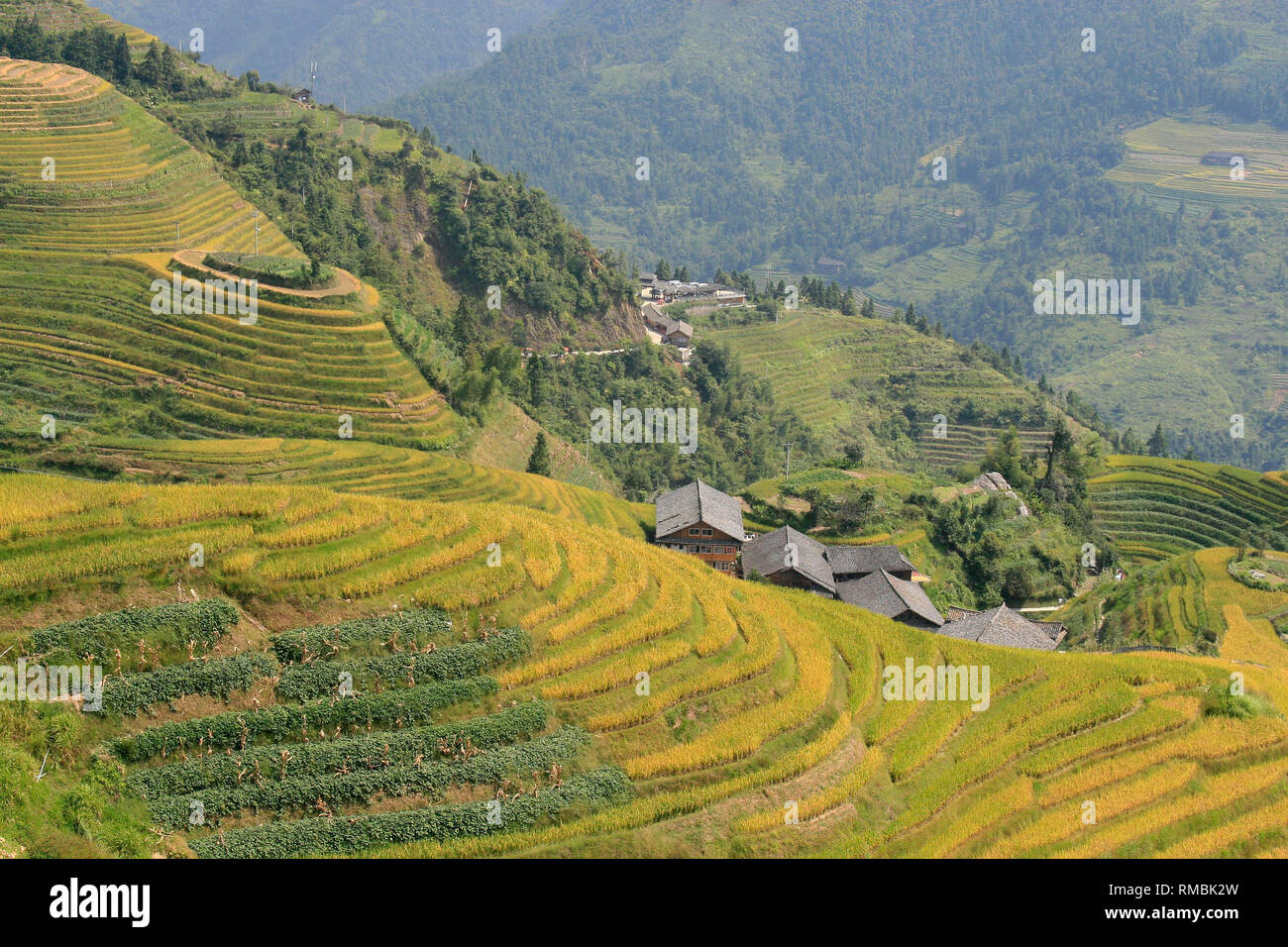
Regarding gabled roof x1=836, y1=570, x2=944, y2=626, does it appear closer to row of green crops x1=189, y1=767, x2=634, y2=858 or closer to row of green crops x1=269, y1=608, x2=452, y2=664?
row of green crops x1=189, y1=767, x2=634, y2=858

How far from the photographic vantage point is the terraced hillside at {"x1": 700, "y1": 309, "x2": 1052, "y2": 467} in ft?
338

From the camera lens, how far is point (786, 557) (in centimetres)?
5006

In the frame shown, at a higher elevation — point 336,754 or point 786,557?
point 336,754

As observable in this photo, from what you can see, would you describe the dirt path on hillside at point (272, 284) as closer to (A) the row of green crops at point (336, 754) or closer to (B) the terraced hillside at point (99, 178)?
(B) the terraced hillside at point (99, 178)

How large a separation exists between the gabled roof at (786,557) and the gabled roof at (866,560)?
525 mm

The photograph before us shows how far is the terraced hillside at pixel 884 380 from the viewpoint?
103 metres

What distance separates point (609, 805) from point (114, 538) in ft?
39.0

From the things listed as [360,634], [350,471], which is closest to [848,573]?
[350,471]

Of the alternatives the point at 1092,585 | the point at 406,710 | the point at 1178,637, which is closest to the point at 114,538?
the point at 406,710

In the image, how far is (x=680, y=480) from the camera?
79.4 metres

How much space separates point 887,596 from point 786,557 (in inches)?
185

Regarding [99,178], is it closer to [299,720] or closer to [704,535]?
[704,535]

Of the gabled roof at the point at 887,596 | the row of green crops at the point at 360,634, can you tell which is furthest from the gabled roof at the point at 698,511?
the row of green crops at the point at 360,634

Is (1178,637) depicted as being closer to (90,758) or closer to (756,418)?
(90,758)
